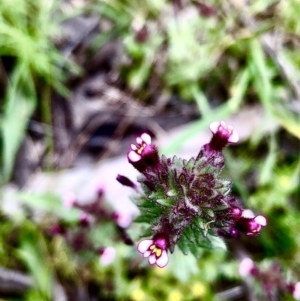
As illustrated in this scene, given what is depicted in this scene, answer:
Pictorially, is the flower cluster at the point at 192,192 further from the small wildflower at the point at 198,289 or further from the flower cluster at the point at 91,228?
the small wildflower at the point at 198,289

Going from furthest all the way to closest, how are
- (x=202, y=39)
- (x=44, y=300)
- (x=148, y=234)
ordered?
1. (x=202, y=39)
2. (x=44, y=300)
3. (x=148, y=234)

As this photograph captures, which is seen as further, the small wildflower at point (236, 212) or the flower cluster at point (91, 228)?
the flower cluster at point (91, 228)

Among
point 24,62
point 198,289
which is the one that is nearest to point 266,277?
point 198,289

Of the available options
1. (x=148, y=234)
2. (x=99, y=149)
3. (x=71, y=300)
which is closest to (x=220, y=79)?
(x=99, y=149)

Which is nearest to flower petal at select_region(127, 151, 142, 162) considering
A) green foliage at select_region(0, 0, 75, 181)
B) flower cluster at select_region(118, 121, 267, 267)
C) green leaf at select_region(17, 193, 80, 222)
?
flower cluster at select_region(118, 121, 267, 267)

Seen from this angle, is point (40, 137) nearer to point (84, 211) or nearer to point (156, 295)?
point (84, 211)

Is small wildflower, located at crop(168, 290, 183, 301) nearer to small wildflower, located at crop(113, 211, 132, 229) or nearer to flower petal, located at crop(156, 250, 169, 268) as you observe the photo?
small wildflower, located at crop(113, 211, 132, 229)

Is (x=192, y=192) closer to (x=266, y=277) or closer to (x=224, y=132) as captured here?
(x=224, y=132)

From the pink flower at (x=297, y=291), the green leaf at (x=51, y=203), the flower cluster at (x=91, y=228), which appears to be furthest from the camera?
the green leaf at (x=51, y=203)

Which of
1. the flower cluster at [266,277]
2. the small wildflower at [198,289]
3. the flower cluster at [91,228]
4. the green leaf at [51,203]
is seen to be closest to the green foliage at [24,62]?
the green leaf at [51,203]
